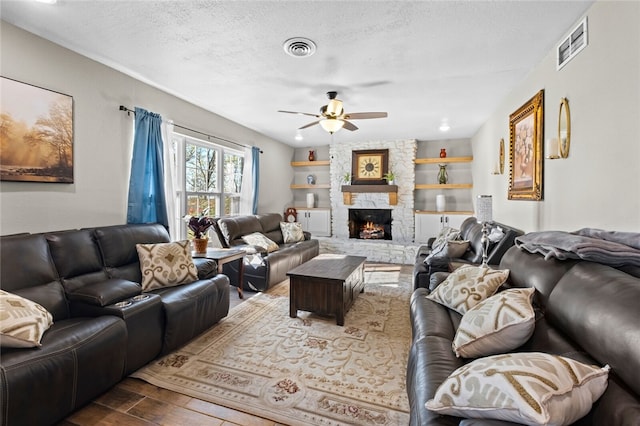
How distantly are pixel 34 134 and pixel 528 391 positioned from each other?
352cm

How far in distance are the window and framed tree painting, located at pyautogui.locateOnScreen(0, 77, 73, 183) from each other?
4.68ft

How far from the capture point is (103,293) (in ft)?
6.84

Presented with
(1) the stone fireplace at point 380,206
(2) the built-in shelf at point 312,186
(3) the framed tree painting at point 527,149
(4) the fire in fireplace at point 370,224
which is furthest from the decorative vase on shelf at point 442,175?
(3) the framed tree painting at point 527,149

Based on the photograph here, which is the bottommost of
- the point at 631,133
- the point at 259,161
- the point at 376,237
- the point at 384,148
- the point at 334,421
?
the point at 334,421

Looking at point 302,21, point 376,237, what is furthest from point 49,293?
point 376,237

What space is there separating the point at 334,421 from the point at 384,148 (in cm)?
583

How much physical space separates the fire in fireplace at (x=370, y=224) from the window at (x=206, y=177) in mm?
2870

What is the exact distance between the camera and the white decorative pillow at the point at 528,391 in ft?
2.83

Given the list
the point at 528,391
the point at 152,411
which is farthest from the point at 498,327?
the point at 152,411

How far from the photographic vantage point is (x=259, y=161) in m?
5.93

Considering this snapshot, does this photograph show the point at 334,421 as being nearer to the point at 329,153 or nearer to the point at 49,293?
the point at 49,293

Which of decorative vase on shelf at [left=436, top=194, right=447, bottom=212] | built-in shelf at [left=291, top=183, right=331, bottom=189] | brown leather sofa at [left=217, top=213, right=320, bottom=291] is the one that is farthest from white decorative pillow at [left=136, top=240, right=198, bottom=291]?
decorative vase on shelf at [left=436, top=194, right=447, bottom=212]

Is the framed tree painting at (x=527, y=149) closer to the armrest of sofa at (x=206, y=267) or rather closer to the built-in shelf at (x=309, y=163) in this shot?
the armrest of sofa at (x=206, y=267)

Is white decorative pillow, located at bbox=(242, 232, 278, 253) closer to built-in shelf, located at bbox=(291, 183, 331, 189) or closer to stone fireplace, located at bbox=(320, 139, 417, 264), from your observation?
stone fireplace, located at bbox=(320, 139, 417, 264)
